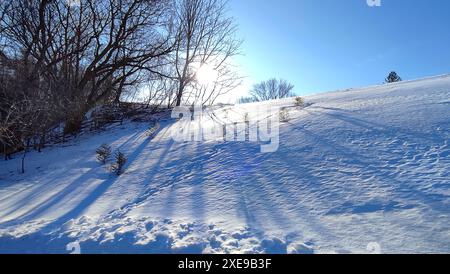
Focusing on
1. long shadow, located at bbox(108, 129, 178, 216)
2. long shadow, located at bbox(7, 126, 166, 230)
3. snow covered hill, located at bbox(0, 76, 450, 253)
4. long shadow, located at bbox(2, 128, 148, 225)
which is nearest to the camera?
snow covered hill, located at bbox(0, 76, 450, 253)

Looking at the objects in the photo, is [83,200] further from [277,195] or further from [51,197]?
[277,195]

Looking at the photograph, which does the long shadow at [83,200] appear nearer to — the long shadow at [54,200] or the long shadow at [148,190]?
the long shadow at [54,200]

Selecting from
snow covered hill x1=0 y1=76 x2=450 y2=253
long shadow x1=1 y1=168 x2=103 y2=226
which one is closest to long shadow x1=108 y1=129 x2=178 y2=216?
snow covered hill x1=0 y1=76 x2=450 y2=253

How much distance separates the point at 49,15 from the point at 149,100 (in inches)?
242

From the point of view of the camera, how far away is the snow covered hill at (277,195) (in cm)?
301

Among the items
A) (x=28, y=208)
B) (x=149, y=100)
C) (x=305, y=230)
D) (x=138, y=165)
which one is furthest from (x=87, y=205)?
(x=149, y=100)

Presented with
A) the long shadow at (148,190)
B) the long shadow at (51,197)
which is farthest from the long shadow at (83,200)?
the long shadow at (148,190)

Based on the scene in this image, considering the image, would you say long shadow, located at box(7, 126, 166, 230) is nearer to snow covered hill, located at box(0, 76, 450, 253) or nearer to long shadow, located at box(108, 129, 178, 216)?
snow covered hill, located at box(0, 76, 450, 253)

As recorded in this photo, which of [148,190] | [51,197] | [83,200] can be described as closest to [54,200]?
[51,197]

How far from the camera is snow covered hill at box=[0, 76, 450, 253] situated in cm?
301

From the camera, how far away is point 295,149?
5.36 m

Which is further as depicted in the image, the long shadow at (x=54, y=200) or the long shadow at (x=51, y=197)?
the long shadow at (x=51, y=197)

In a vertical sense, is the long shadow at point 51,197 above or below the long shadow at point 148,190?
below

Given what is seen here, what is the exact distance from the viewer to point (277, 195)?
401cm
